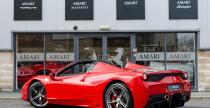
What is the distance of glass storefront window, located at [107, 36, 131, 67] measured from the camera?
19.7 meters

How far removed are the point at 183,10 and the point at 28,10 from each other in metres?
Answer: 5.96

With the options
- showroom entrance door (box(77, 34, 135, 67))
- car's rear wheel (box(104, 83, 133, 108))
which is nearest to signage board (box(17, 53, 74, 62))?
showroom entrance door (box(77, 34, 135, 67))

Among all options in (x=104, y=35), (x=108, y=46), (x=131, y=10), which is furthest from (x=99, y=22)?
(x=131, y=10)

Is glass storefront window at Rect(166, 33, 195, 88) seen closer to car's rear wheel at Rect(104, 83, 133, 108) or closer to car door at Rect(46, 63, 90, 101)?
car door at Rect(46, 63, 90, 101)

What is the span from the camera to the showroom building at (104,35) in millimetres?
19438

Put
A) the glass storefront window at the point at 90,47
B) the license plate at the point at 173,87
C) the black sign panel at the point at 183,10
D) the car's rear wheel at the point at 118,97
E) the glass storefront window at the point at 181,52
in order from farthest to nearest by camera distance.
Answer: the glass storefront window at the point at 90,47 < the glass storefront window at the point at 181,52 < the black sign panel at the point at 183,10 < the license plate at the point at 173,87 < the car's rear wheel at the point at 118,97

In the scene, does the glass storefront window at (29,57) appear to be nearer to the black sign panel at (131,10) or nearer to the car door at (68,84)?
the black sign panel at (131,10)

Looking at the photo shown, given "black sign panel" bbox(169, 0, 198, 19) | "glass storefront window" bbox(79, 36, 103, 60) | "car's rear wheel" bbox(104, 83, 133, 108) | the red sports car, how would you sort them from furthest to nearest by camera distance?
"glass storefront window" bbox(79, 36, 103, 60) < "black sign panel" bbox(169, 0, 198, 19) < "car's rear wheel" bbox(104, 83, 133, 108) < the red sports car

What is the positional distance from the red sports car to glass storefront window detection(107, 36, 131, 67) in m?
7.08

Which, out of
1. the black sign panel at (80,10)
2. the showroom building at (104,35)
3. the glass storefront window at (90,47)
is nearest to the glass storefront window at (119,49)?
the showroom building at (104,35)

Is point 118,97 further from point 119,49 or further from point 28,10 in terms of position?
point 28,10

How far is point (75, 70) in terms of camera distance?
12234 millimetres

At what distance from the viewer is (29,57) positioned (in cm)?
1977

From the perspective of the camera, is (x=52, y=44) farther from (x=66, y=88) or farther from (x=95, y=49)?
(x=66, y=88)
